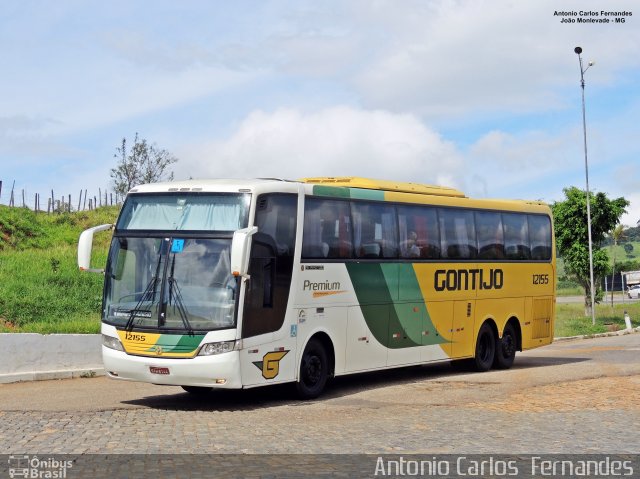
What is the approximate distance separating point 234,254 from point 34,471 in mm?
5350

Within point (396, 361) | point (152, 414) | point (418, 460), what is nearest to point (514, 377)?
point (396, 361)

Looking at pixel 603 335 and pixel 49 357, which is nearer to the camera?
pixel 49 357

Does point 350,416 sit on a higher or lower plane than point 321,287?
lower

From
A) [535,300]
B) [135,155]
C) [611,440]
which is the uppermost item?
[135,155]

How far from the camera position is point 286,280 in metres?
15.6

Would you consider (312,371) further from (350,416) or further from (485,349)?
(485,349)

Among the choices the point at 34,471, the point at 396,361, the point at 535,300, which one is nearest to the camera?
the point at 34,471

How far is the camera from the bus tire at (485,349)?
71.1 feet

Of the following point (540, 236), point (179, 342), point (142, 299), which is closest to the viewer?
point (179, 342)

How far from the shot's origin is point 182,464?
30.9ft

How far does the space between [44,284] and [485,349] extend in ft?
42.6

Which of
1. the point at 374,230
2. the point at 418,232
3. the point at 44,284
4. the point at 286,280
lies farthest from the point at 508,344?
the point at 44,284

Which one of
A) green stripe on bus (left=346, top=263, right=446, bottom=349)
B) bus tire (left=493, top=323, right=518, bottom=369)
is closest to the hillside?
green stripe on bus (left=346, top=263, right=446, bottom=349)

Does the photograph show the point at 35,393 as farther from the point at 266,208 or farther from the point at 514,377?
the point at 514,377
